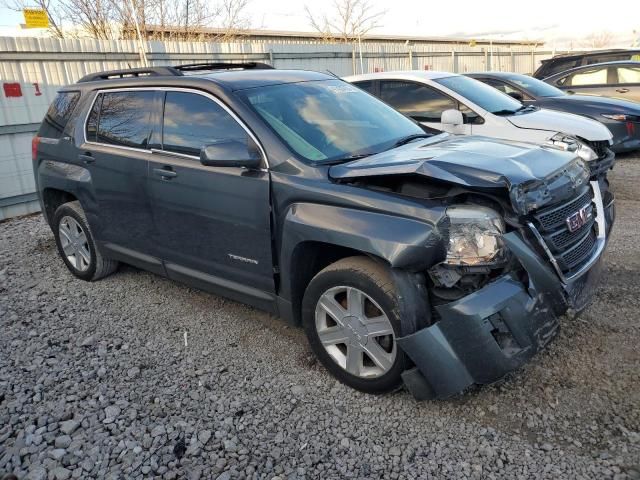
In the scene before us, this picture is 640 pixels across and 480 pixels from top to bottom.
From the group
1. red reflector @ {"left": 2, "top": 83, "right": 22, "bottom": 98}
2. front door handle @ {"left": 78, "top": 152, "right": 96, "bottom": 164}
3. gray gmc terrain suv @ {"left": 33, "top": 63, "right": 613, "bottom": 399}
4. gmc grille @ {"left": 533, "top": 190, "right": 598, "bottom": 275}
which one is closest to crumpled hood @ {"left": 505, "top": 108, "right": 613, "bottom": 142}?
gray gmc terrain suv @ {"left": 33, "top": 63, "right": 613, "bottom": 399}

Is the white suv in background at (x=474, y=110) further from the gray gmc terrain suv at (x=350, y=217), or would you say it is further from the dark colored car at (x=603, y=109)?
the gray gmc terrain suv at (x=350, y=217)

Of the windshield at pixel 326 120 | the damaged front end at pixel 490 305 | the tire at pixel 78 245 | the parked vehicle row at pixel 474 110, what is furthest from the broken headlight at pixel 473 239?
the parked vehicle row at pixel 474 110

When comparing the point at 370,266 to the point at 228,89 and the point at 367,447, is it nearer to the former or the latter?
the point at 367,447

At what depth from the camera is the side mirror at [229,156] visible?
3.28 metres

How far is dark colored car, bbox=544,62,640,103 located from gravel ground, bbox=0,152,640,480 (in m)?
7.97

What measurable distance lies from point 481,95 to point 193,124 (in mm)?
4680

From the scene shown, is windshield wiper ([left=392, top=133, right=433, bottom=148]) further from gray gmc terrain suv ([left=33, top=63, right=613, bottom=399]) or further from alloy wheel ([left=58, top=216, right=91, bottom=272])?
alloy wheel ([left=58, top=216, right=91, bottom=272])

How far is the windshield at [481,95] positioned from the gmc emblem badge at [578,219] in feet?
13.0

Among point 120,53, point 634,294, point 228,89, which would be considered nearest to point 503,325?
point 634,294

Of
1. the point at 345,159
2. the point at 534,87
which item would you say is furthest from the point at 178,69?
the point at 534,87

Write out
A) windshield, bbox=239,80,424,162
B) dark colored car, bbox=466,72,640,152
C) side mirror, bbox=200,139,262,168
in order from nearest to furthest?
side mirror, bbox=200,139,262,168 < windshield, bbox=239,80,424,162 < dark colored car, bbox=466,72,640,152

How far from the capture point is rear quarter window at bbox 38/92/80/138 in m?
4.96

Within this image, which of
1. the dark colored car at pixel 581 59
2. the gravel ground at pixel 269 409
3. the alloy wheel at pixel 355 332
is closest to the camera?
the gravel ground at pixel 269 409

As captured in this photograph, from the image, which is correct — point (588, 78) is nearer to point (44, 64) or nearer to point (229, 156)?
point (44, 64)
